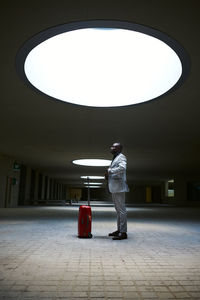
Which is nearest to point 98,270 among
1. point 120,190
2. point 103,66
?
point 120,190

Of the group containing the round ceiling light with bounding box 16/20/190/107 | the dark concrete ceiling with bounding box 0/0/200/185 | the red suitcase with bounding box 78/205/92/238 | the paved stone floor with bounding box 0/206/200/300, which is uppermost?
the round ceiling light with bounding box 16/20/190/107

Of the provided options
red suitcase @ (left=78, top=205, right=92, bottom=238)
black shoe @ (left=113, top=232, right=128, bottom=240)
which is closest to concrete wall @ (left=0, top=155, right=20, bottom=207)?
red suitcase @ (left=78, top=205, right=92, bottom=238)

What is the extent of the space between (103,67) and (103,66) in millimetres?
43

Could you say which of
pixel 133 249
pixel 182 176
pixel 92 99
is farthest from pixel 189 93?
pixel 182 176

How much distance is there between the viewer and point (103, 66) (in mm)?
8219

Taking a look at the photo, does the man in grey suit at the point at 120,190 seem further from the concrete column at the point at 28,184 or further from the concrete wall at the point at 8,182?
the concrete column at the point at 28,184

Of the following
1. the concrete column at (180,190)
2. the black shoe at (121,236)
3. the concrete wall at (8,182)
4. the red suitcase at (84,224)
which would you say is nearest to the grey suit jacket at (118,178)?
the red suitcase at (84,224)

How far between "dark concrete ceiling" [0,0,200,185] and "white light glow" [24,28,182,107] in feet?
1.22

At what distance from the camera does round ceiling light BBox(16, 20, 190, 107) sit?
673 centimetres

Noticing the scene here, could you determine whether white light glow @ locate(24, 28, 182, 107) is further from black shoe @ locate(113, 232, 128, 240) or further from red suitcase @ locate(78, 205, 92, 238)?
black shoe @ locate(113, 232, 128, 240)

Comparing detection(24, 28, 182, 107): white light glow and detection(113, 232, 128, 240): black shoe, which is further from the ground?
detection(24, 28, 182, 107): white light glow

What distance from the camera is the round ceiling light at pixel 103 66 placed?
22.1 feet

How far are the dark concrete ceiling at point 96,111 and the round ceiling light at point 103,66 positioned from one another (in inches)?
13.2

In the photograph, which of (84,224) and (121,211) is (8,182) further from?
(121,211)
